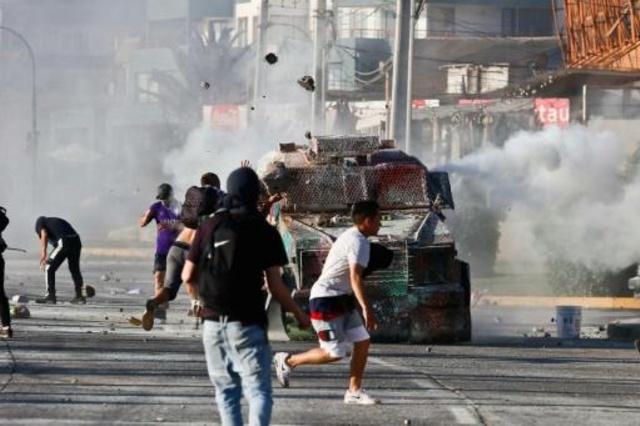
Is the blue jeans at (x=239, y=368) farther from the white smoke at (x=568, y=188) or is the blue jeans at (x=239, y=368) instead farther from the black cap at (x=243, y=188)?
the white smoke at (x=568, y=188)

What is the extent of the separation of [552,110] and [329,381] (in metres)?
37.9

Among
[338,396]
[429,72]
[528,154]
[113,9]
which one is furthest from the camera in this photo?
[113,9]

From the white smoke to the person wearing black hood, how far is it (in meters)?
22.4

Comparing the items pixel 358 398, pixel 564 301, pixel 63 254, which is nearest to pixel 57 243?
pixel 63 254

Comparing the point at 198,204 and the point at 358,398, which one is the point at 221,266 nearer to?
the point at 358,398

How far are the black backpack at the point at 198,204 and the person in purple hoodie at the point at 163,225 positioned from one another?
2.95 meters

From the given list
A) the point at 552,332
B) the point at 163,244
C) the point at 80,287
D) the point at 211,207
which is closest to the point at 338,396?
the point at 211,207

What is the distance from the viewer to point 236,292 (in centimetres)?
1005

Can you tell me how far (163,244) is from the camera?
21.7 m

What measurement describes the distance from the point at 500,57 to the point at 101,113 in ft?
116

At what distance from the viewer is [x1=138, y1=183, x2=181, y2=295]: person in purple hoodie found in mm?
21641

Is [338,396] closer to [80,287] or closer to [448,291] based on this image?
[448,291]

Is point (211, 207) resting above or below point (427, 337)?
above

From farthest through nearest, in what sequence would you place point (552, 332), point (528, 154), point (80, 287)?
point (528, 154) < point (80, 287) < point (552, 332)
